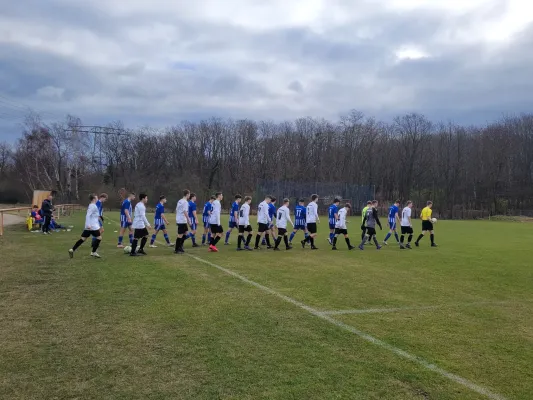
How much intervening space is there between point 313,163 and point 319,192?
16609 mm

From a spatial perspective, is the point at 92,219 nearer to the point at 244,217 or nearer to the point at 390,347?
the point at 244,217

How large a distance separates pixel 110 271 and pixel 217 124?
71016 mm

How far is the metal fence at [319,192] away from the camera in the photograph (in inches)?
2106

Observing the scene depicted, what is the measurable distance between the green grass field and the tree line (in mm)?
58381

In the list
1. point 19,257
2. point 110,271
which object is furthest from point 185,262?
point 19,257

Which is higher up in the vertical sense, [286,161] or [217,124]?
[217,124]

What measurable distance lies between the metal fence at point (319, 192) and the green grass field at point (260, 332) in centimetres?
4146

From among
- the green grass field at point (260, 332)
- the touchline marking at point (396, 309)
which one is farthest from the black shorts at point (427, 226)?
the touchline marking at point (396, 309)

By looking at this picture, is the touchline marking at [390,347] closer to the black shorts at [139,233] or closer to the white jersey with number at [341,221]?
the black shorts at [139,233]

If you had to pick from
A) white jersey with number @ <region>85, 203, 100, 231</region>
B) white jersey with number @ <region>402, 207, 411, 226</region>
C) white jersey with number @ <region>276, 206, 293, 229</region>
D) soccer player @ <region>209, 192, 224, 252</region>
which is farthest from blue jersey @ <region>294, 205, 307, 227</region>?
white jersey with number @ <region>85, 203, 100, 231</region>

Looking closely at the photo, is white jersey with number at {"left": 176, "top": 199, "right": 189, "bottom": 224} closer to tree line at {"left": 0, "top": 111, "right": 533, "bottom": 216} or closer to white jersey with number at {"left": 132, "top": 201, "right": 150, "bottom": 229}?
white jersey with number at {"left": 132, "top": 201, "right": 150, "bottom": 229}

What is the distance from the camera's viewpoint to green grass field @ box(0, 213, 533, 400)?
14.4 feet

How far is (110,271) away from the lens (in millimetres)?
10656

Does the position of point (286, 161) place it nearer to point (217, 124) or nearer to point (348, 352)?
point (217, 124)
